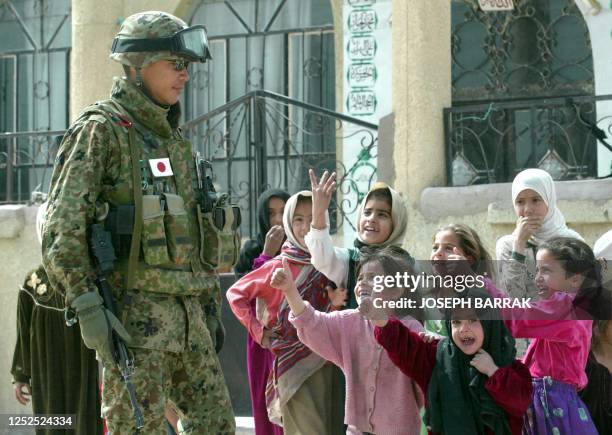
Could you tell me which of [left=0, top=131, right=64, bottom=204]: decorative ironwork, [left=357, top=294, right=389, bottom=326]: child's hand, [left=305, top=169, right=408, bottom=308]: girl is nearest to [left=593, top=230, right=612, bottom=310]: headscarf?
[left=305, top=169, right=408, bottom=308]: girl

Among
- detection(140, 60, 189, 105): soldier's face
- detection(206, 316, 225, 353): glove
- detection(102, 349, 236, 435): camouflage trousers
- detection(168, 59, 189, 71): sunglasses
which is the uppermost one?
detection(168, 59, 189, 71): sunglasses

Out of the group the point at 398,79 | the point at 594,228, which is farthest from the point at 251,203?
the point at 594,228

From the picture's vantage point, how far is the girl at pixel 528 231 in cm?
634

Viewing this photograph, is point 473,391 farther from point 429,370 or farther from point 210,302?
point 210,302

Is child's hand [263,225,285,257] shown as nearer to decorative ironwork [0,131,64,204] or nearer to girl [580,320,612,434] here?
girl [580,320,612,434]

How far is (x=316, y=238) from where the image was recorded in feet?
21.8

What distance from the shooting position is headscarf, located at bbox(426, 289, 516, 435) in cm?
579

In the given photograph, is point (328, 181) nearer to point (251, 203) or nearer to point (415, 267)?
point (415, 267)

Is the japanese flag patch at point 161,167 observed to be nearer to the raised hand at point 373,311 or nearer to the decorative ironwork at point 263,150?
the raised hand at point 373,311

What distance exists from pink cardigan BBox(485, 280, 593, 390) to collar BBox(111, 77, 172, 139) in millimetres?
1619

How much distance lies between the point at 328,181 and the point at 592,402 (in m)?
1.61

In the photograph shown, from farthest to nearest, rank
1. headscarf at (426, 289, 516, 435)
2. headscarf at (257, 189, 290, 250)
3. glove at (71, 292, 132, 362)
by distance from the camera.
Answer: headscarf at (257, 189, 290, 250) < headscarf at (426, 289, 516, 435) < glove at (71, 292, 132, 362)

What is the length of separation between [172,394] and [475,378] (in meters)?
1.29

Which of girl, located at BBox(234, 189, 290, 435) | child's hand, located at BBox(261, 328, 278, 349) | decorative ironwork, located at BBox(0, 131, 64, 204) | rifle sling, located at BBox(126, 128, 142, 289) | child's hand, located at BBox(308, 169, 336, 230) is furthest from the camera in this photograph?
decorative ironwork, located at BBox(0, 131, 64, 204)
